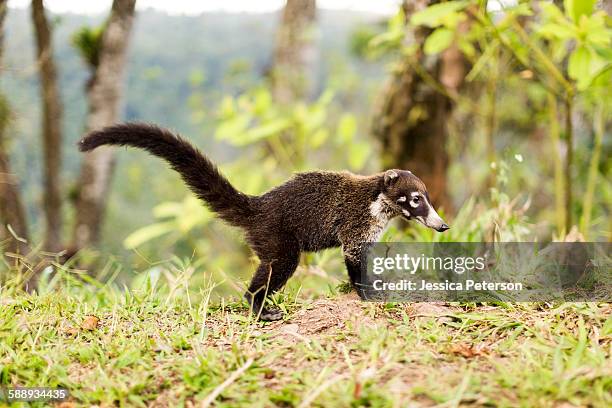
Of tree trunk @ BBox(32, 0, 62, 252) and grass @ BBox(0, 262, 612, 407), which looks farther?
tree trunk @ BBox(32, 0, 62, 252)

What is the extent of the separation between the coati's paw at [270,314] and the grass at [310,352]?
48 millimetres

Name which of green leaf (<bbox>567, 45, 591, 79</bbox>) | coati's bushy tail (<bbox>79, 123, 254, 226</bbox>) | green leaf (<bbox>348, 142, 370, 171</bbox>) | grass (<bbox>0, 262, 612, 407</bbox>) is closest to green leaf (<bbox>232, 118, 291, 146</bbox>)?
green leaf (<bbox>348, 142, 370, 171</bbox>)

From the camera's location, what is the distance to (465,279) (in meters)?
3.58

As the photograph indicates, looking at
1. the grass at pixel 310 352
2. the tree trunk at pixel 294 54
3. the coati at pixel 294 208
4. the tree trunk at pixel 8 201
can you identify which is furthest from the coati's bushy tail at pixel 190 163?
the tree trunk at pixel 294 54

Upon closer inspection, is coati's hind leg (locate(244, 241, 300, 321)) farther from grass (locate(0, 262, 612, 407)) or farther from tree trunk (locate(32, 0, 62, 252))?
tree trunk (locate(32, 0, 62, 252))

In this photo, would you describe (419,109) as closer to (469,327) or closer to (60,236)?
(469,327)

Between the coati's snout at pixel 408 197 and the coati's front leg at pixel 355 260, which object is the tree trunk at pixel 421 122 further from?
the coati's front leg at pixel 355 260

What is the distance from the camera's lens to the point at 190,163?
355cm

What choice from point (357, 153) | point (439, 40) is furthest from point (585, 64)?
point (357, 153)

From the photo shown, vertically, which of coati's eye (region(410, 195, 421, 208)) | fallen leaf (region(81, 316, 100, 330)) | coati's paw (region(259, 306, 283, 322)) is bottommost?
fallen leaf (region(81, 316, 100, 330))

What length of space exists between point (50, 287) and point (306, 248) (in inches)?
68.5

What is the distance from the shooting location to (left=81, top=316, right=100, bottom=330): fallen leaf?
319 cm

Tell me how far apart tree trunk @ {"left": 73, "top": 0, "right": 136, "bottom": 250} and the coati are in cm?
242

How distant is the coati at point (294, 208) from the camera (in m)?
3.47
